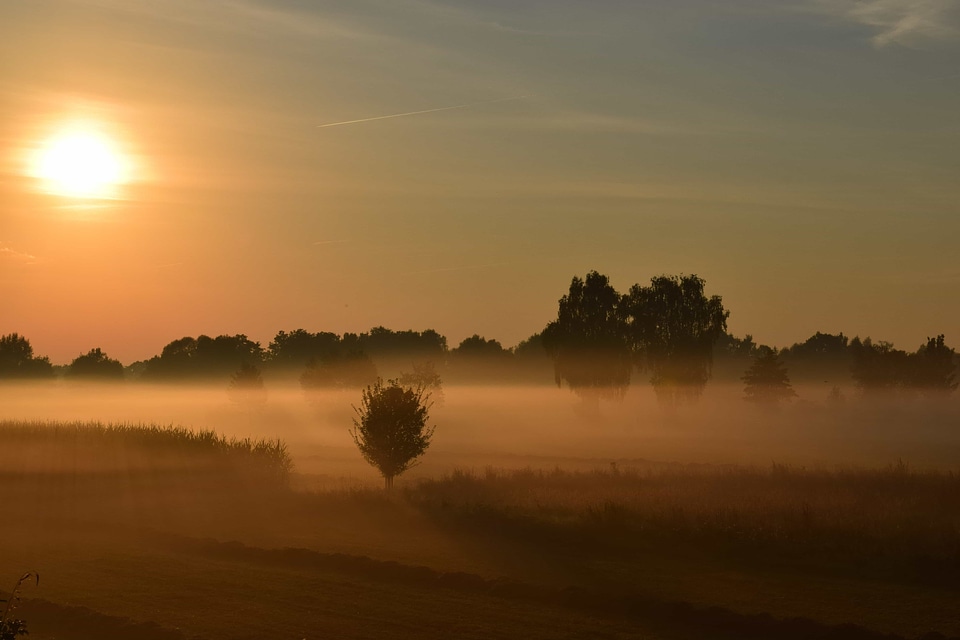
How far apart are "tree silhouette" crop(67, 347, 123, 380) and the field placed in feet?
435

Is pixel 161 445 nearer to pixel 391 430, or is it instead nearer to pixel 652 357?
pixel 391 430

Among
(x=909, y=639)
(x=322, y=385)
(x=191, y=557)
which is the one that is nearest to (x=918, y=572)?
(x=909, y=639)

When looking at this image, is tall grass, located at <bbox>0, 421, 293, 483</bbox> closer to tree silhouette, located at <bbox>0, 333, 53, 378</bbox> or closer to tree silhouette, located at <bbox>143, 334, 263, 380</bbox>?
tree silhouette, located at <bbox>143, 334, 263, 380</bbox>

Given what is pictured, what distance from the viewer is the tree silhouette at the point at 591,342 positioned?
101 metres

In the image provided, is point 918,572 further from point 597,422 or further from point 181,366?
point 181,366

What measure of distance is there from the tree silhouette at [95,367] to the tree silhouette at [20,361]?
4.27m

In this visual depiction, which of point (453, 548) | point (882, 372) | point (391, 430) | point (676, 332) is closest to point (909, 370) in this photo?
point (882, 372)

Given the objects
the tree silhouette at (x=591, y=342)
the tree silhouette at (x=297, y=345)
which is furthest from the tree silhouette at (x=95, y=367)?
the tree silhouette at (x=591, y=342)

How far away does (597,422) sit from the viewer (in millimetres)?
103812

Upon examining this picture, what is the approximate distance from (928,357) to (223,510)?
303 feet

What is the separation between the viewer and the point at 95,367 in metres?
180

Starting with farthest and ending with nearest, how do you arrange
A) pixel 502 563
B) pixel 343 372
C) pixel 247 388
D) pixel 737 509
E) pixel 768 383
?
pixel 247 388 → pixel 343 372 → pixel 768 383 → pixel 737 509 → pixel 502 563

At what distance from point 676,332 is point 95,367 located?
12024 centimetres

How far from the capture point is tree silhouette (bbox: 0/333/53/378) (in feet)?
561
